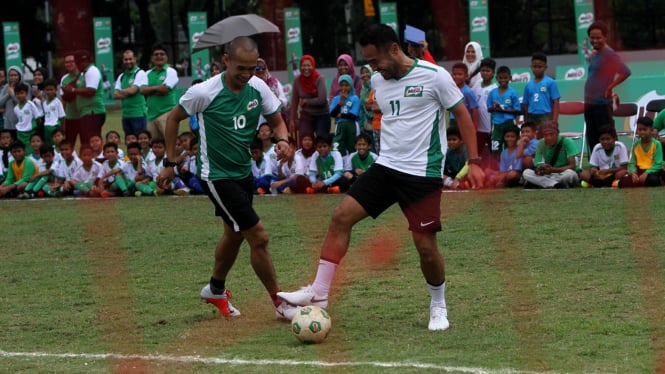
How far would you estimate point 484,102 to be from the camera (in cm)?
1470

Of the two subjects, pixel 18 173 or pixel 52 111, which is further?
pixel 52 111

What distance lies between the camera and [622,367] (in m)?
5.59

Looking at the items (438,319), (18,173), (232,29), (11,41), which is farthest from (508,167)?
(11,41)

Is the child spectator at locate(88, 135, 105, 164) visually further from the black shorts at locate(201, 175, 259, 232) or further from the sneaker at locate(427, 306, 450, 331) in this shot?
the sneaker at locate(427, 306, 450, 331)

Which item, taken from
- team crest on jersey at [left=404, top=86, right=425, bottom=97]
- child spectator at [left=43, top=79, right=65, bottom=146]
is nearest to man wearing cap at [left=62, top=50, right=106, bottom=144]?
child spectator at [left=43, top=79, right=65, bottom=146]

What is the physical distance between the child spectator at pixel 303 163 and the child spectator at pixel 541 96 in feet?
9.40

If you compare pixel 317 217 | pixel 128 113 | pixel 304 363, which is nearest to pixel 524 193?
pixel 317 217

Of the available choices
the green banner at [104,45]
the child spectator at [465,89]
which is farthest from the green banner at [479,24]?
the child spectator at [465,89]

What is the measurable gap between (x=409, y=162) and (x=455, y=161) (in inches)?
303

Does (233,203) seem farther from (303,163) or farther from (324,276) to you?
(303,163)

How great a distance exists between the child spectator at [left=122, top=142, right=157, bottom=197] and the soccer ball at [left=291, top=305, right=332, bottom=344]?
935cm

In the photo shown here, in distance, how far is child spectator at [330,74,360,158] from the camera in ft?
49.3

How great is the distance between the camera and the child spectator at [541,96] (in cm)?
1423

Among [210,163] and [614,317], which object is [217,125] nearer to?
[210,163]
